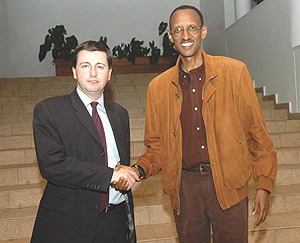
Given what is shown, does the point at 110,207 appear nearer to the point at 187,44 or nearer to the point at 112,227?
the point at 112,227

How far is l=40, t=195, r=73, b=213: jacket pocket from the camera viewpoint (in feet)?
5.72

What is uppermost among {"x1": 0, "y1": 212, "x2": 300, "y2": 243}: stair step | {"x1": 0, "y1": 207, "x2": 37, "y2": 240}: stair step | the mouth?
the mouth

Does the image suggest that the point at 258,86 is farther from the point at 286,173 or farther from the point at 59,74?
the point at 59,74

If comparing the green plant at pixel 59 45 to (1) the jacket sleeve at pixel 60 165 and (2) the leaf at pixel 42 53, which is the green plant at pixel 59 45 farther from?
(1) the jacket sleeve at pixel 60 165

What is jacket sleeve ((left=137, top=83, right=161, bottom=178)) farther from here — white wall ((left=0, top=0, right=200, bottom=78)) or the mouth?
white wall ((left=0, top=0, right=200, bottom=78))

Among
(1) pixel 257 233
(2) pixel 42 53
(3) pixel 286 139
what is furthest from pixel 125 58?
(1) pixel 257 233

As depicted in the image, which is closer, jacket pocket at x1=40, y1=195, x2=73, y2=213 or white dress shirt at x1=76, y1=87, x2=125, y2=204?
jacket pocket at x1=40, y1=195, x2=73, y2=213

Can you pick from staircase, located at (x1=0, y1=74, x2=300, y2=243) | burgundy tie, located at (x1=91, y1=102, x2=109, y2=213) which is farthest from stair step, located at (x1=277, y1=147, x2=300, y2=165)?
burgundy tie, located at (x1=91, y1=102, x2=109, y2=213)

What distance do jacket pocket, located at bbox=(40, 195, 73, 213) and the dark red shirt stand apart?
0.61 metres

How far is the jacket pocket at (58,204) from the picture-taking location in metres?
1.74

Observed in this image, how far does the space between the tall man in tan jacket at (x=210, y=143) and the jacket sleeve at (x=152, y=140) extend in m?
0.07

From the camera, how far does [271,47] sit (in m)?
6.41

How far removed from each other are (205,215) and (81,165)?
71 centimetres

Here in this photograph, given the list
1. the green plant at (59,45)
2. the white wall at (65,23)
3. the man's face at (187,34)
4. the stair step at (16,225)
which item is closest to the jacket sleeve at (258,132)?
the man's face at (187,34)
